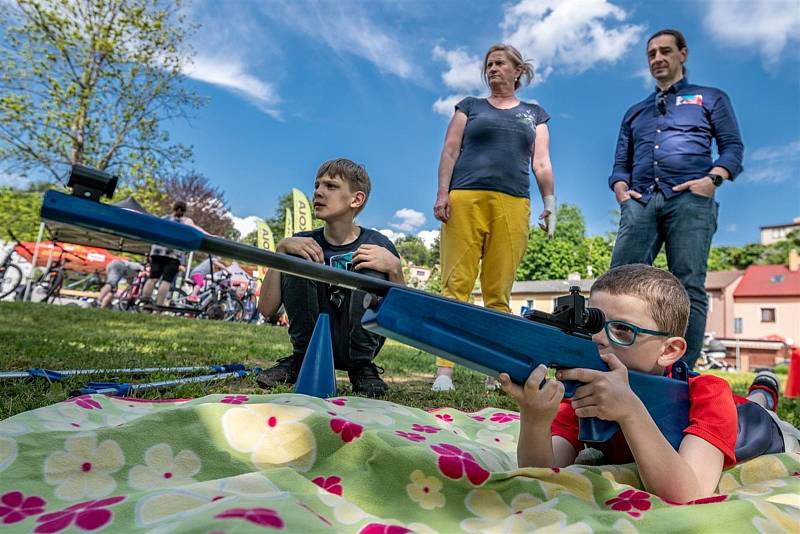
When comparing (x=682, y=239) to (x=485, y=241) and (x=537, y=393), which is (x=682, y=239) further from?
(x=537, y=393)

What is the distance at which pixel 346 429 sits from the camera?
1492mm

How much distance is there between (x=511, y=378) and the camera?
4.41 ft

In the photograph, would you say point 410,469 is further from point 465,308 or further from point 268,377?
point 268,377

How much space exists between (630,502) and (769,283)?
149 feet

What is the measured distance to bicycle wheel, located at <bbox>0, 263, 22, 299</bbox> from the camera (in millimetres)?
11203

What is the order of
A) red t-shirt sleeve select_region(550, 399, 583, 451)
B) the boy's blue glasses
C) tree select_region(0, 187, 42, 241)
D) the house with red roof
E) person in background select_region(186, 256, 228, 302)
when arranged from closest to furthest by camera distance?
the boy's blue glasses
red t-shirt sleeve select_region(550, 399, 583, 451)
person in background select_region(186, 256, 228, 302)
tree select_region(0, 187, 42, 241)
the house with red roof

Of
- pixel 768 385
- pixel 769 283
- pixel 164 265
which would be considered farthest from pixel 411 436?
pixel 769 283

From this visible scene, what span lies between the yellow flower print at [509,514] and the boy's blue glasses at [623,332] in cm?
57

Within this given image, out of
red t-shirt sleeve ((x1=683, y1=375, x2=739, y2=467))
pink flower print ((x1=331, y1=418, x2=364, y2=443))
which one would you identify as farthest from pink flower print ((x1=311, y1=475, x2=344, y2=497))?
red t-shirt sleeve ((x1=683, y1=375, x2=739, y2=467))

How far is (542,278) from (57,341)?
1697 inches

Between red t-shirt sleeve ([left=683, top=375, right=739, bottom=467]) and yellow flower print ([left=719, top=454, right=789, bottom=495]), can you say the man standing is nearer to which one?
yellow flower print ([left=719, top=454, right=789, bottom=495])

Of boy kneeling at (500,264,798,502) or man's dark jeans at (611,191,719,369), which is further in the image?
man's dark jeans at (611,191,719,369)

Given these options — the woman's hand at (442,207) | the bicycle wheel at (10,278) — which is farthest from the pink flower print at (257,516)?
the bicycle wheel at (10,278)

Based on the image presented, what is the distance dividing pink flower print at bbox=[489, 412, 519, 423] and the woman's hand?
1.63 m
